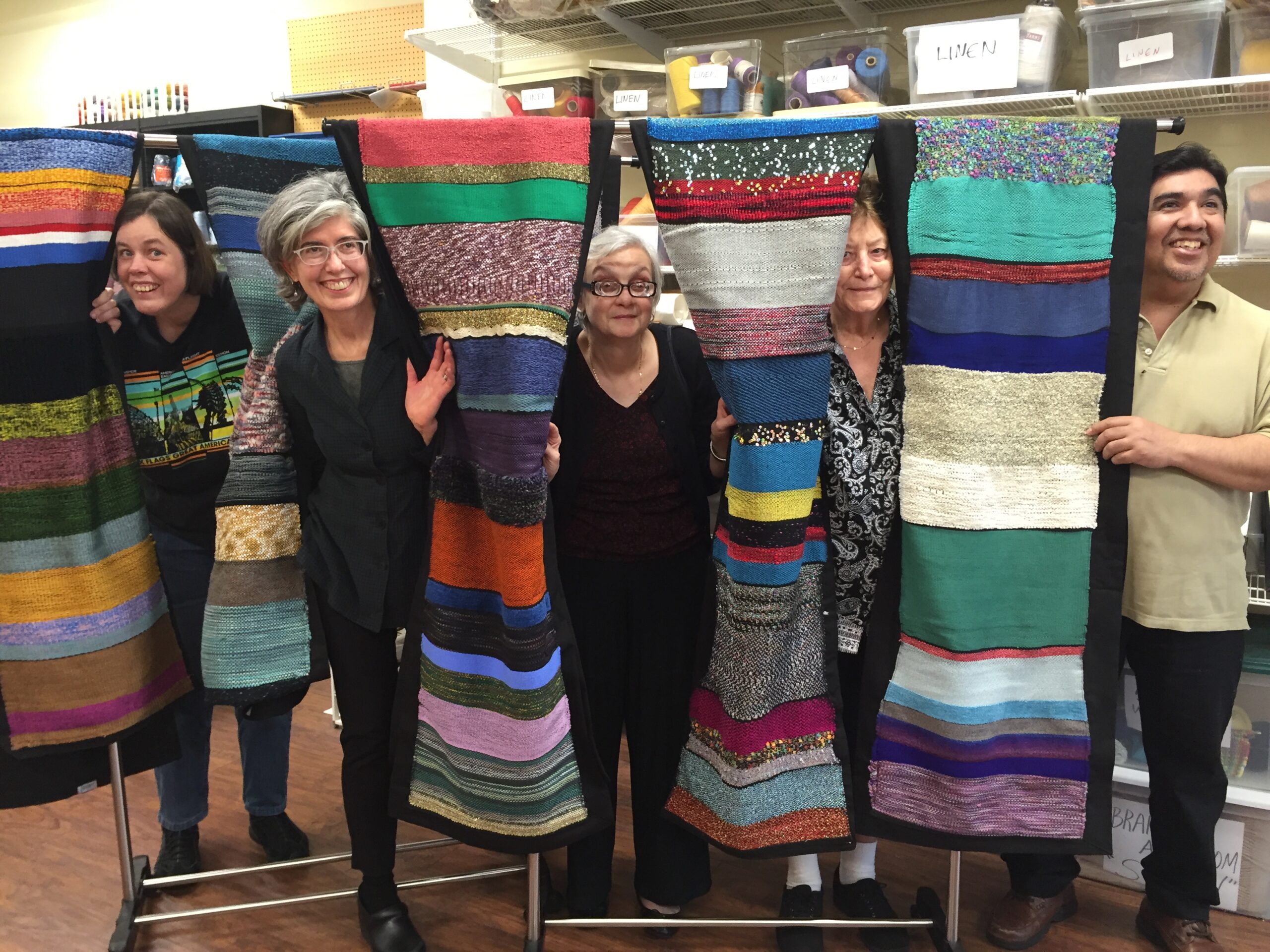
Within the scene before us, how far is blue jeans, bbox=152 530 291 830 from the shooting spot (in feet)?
7.07

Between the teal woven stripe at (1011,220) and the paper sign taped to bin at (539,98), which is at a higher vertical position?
the paper sign taped to bin at (539,98)

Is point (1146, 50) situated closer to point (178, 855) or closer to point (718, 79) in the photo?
point (718, 79)

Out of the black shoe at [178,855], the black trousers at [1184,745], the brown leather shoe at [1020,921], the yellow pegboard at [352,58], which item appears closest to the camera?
the black trousers at [1184,745]

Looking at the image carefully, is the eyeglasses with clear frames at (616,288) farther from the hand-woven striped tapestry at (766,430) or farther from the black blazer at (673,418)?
the hand-woven striped tapestry at (766,430)

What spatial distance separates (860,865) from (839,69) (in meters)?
1.95

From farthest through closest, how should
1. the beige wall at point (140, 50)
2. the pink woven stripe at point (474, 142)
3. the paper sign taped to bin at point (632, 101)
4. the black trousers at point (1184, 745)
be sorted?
1. the beige wall at point (140, 50)
2. the paper sign taped to bin at point (632, 101)
3. the black trousers at point (1184, 745)
4. the pink woven stripe at point (474, 142)

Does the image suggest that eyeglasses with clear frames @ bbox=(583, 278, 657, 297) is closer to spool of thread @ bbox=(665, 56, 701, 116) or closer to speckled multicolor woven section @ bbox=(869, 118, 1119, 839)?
speckled multicolor woven section @ bbox=(869, 118, 1119, 839)

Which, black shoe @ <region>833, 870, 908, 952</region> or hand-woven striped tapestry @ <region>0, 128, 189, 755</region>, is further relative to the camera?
black shoe @ <region>833, 870, 908, 952</region>

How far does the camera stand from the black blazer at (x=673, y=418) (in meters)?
1.82

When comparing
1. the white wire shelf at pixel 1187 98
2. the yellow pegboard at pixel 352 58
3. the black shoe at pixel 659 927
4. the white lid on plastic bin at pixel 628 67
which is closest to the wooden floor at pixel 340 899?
the black shoe at pixel 659 927

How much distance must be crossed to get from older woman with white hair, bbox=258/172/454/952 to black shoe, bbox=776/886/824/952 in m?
0.87

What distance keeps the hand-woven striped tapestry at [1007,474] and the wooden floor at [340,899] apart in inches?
23.8

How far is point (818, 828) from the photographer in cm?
172

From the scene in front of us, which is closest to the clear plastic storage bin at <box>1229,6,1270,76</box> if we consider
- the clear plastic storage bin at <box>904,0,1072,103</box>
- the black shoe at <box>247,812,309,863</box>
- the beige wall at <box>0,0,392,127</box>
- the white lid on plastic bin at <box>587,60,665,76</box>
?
the clear plastic storage bin at <box>904,0,1072,103</box>
